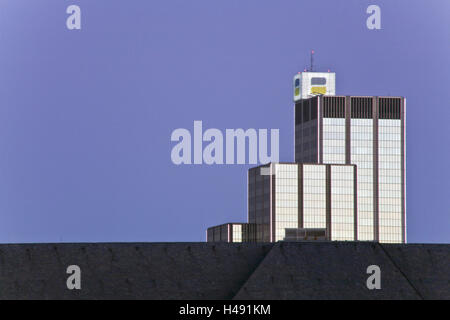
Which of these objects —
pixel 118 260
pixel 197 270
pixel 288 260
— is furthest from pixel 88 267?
pixel 288 260

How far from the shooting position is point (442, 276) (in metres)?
135

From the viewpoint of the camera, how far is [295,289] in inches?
5148

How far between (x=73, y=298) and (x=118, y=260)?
7293 mm
